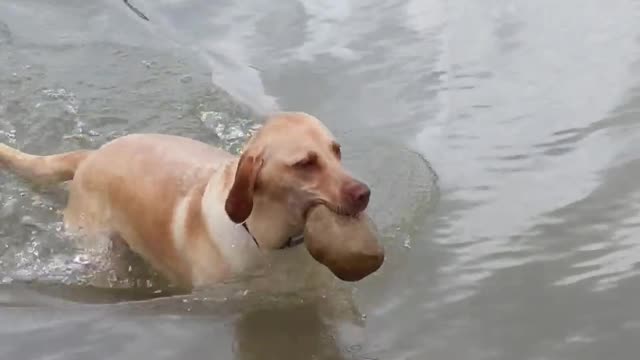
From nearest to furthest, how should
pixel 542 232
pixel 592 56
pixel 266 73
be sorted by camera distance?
pixel 542 232, pixel 592 56, pixel 266 73

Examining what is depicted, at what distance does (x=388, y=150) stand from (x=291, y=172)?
5.98 ft

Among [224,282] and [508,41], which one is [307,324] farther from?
[508,41]


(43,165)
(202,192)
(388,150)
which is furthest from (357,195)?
(43,165)

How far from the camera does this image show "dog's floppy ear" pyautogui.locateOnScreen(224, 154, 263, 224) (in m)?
4.02

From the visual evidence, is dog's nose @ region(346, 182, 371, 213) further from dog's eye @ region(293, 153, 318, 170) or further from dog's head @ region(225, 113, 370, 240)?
dog's eye @ region(293, 153, 318, 170)

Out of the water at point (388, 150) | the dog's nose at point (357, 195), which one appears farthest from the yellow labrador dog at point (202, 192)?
the water at point (388, 150)

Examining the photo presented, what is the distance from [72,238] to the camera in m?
5.34

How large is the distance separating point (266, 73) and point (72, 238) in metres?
2.11

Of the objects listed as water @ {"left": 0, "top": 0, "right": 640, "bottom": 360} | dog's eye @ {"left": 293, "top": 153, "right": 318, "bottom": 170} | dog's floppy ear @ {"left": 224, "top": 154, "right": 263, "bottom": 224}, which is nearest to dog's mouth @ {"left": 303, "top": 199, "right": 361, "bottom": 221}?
dog's eye @ {"left": 293, "top": 153, "right": 318, "bottom": 170}

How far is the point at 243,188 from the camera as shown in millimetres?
A: 4027

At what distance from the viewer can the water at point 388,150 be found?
13.5 ft

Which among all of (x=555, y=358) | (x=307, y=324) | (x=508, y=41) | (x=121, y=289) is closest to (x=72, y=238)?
(x=121, y=289)

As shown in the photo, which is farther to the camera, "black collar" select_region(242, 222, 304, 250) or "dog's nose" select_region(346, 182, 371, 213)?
"black collar" select_region(242, 222, 304, 250)

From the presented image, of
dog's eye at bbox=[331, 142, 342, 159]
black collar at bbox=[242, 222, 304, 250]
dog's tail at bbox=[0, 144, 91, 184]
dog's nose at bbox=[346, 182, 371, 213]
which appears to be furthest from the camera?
dog's tail at bbox=[0, 144, 91, 184]
